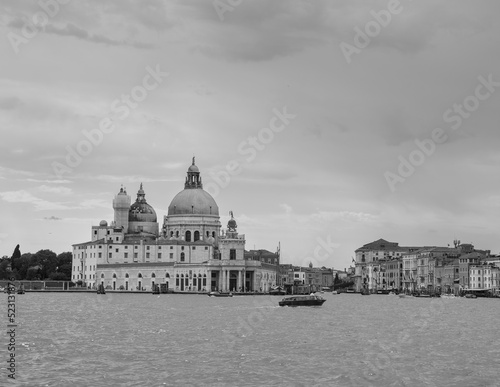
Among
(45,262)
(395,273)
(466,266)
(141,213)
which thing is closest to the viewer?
(466,266)

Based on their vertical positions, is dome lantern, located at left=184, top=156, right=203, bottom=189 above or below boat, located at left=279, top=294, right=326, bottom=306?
above

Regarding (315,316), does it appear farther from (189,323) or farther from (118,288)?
(118,288)

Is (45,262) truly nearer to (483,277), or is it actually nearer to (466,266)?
(466,266)

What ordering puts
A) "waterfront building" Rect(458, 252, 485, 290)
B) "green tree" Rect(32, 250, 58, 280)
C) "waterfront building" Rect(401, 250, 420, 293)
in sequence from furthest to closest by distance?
"waterfront building" Rect(401, 250, 420, 293)
"green tree" Rect(32, 250, 58, 280)
"waterfront building" Rect(458, 252, 485, 290)

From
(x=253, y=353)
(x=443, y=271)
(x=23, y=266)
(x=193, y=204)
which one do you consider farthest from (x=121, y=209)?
(x=253, y=353)

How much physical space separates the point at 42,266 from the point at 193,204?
29.2 m

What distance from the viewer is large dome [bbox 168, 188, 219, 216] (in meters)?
168

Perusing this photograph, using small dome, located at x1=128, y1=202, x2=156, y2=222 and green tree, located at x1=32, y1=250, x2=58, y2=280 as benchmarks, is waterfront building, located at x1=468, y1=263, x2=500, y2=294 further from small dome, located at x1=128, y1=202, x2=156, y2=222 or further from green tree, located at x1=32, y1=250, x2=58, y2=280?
green tree, located at x1=32, y1=250, x2=58, y2=280

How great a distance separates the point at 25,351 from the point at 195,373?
30.7 feet

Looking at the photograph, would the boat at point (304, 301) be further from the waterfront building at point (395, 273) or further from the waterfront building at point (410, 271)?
the waterfront building at point (395, 273)

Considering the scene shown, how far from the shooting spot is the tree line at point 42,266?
171m

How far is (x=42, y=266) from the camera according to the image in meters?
176

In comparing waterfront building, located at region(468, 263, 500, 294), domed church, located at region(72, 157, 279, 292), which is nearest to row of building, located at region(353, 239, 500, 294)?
waterfront building, located at region(468, 263, 500, 294)

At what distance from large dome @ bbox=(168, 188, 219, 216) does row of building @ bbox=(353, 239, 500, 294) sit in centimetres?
3690
